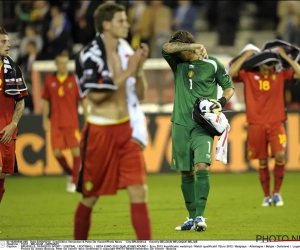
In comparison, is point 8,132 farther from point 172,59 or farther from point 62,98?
point 62,98

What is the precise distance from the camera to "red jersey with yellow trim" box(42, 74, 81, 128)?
16359 millimetres

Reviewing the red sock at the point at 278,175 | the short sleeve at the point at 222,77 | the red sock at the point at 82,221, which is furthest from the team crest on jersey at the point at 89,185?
the red sock at the point at 278,175

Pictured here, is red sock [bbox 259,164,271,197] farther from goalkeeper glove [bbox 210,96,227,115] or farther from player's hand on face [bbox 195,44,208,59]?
player's hand on face [bbox 195,44,208,59]

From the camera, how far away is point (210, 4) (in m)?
22.7

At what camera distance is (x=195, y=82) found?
10.4m

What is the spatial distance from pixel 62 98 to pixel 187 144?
6.43m

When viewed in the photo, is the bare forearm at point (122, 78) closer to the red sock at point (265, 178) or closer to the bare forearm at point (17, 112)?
the bare forearm at point (17, 112)

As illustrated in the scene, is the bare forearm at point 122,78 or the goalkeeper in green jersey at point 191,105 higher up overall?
the bare forearm at point 122,78

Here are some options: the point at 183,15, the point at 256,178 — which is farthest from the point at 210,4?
the point at 256,178

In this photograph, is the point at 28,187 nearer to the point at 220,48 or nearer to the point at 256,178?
the point at 256,178

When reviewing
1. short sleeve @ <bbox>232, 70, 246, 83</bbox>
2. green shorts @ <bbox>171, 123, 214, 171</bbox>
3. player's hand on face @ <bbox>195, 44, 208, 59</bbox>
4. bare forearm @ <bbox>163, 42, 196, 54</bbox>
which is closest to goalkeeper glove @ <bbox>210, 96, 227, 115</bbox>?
green shorts @ <bbox>171, 123, 214, 171</bbox>

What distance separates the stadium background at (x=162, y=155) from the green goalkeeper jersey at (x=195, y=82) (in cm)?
137

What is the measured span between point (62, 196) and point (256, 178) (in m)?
4.42

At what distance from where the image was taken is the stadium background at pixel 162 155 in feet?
36.3
